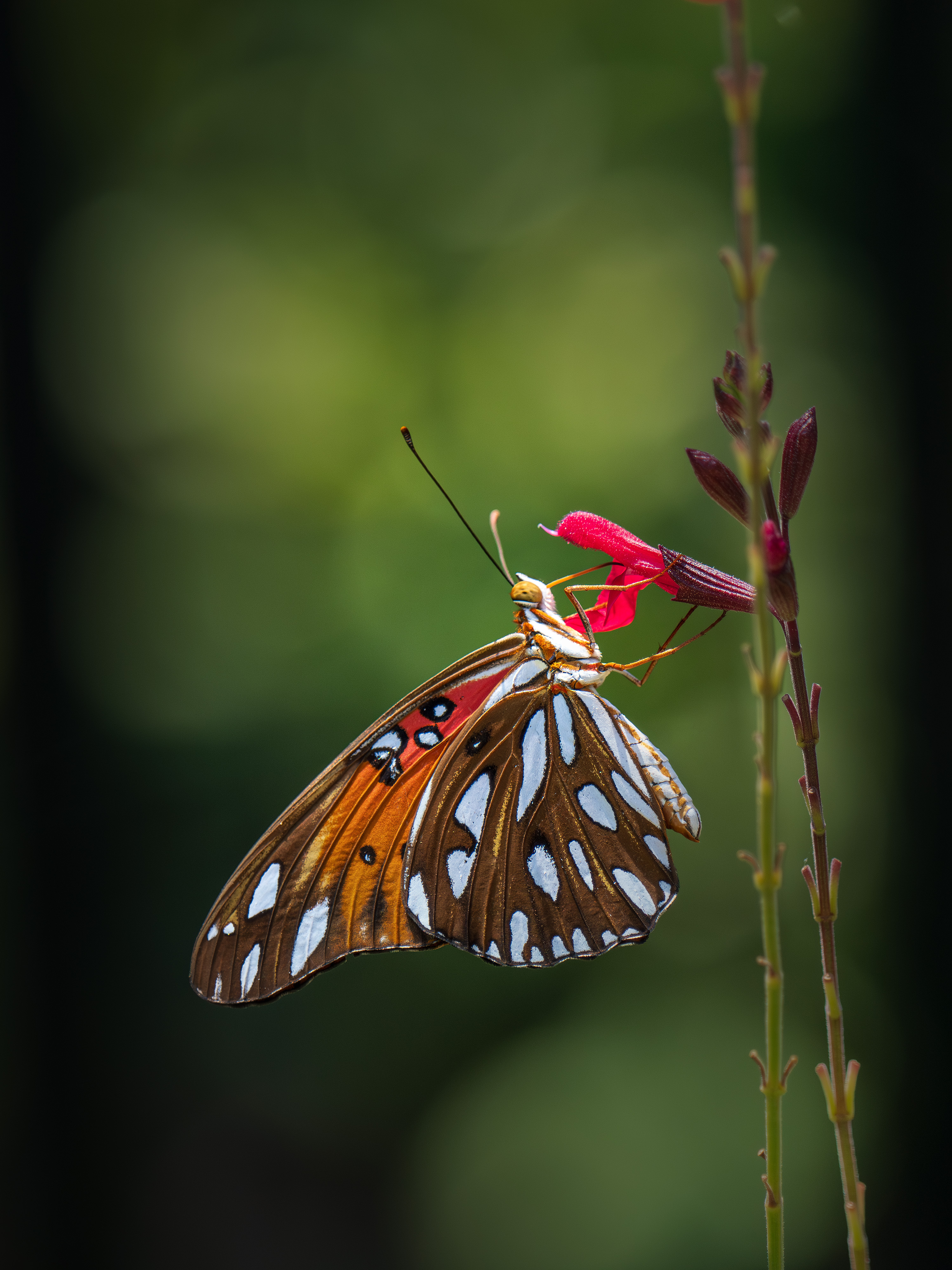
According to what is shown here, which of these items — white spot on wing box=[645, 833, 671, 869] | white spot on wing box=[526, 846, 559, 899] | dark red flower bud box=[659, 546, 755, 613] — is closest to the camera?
dark red flower bud box=[659, 546, 755, 613]

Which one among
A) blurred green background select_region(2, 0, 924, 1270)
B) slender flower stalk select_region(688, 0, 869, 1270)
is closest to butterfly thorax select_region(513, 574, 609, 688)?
slender flower stalk select_region(688, 0, 869, 1270)

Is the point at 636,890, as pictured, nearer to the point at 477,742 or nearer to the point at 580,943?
the point at 580,943

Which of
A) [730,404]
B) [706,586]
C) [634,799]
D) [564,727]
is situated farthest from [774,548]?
[564,727]

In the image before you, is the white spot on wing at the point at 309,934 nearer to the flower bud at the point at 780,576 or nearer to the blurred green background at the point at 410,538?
the flower bud at the point at 780,576

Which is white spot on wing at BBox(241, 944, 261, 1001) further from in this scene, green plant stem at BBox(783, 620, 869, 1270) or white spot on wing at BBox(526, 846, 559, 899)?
green plant stem at BBox(783, 620, 869, 1270)

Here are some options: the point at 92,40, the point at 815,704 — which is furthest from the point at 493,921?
the point at 92,40

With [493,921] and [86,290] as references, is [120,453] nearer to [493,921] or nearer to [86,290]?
[86,290]
